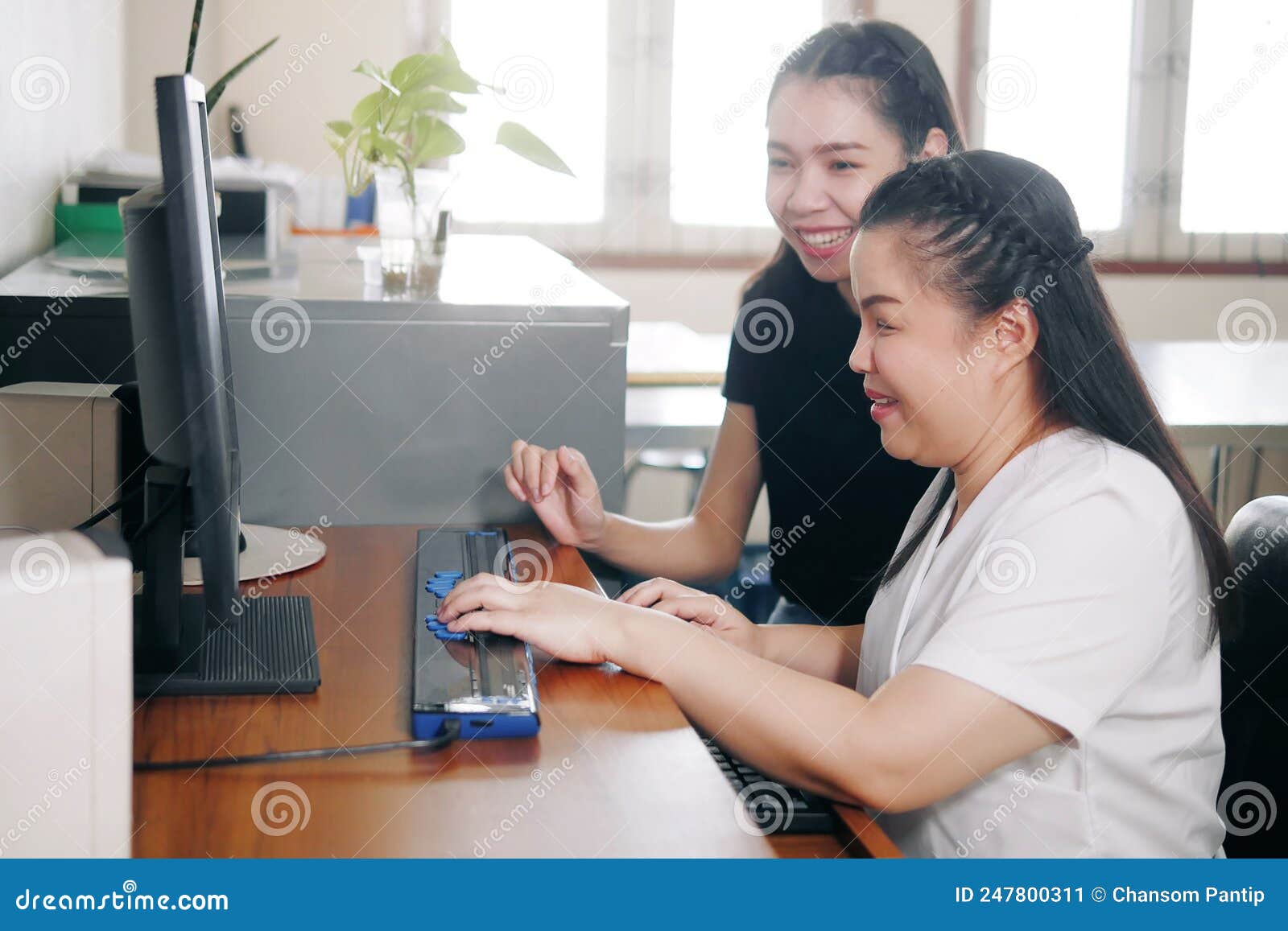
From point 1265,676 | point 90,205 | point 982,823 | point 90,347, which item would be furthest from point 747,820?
point 90,205

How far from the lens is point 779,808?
909 mm

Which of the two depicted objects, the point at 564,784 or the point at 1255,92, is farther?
the point at 1255,92

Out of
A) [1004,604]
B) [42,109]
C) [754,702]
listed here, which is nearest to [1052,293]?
[1004,604]

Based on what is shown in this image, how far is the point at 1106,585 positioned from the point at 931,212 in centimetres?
35

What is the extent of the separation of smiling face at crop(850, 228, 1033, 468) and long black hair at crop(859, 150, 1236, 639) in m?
0.01

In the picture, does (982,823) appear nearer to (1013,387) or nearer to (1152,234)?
(1013,387)

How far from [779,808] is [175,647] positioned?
50 cm

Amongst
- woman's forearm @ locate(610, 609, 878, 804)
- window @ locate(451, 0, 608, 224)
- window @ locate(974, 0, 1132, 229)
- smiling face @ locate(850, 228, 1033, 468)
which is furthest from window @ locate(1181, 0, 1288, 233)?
woman's forearm @ locate(610, 609, 878, 804)

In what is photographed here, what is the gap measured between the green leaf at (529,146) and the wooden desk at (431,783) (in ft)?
2.49

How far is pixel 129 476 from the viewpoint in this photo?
1226 millimetres

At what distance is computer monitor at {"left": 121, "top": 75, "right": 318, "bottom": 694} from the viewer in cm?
90

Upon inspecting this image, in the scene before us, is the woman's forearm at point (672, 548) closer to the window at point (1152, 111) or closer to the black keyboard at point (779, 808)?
the black keyboard at point (779, 808)

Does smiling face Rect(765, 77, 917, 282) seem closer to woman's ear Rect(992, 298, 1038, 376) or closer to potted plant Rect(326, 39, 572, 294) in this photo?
potted plant Rect(326, 39, 572, 294)

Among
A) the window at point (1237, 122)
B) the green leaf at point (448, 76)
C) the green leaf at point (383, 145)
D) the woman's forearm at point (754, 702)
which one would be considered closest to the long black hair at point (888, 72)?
the green leaf at point (448, 76)
